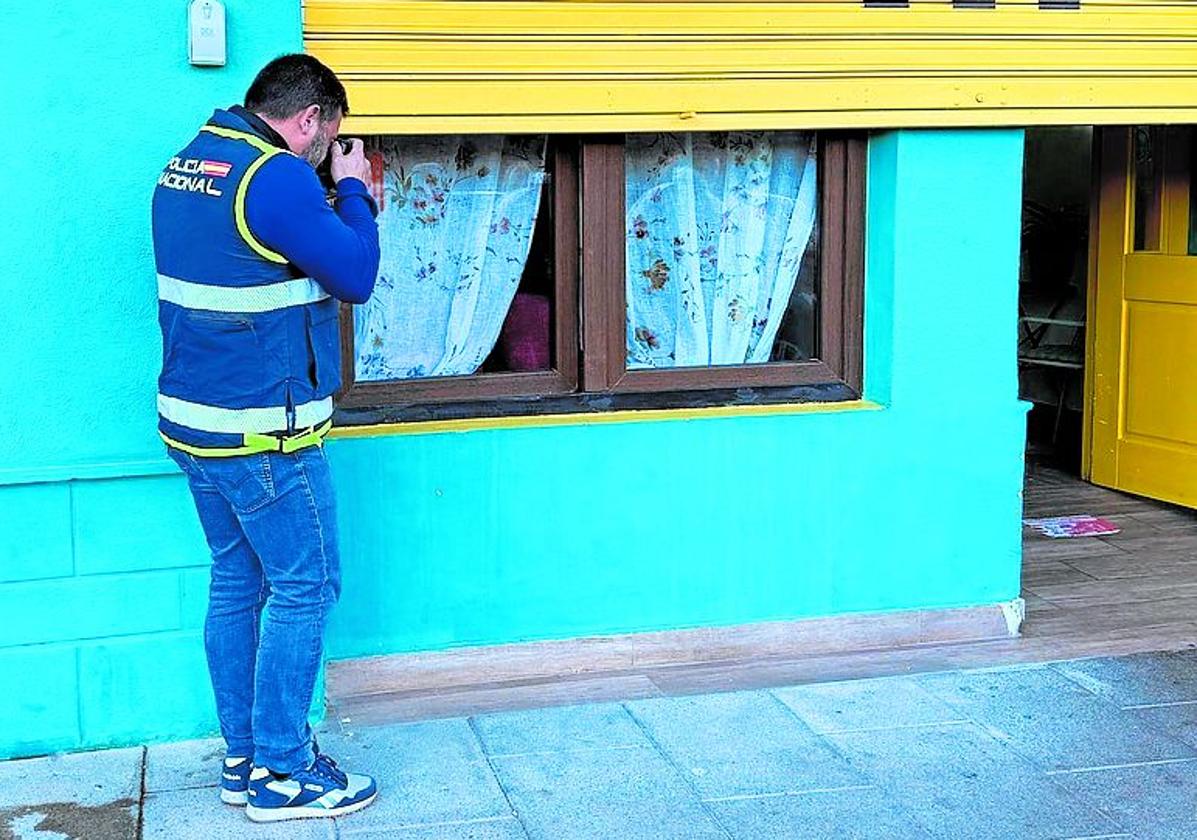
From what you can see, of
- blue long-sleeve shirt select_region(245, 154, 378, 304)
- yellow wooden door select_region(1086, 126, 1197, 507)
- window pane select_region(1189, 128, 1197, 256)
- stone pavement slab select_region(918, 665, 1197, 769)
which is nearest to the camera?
blue long-sleeve shirt select_region(245, 154, 378, 304)

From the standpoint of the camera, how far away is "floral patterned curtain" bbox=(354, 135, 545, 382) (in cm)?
488

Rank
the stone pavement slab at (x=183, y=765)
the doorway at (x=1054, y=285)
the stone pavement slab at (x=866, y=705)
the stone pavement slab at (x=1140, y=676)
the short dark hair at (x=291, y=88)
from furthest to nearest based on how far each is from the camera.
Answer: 1. the doorway at (x=1054, y=285)
2. the stone pavement slab at (x=1140, y=676)
3. the stone pavement slab at (x=866, y=705)
4. the stone pavement slab at (x=183, y=765)
5. the short dark hair at (x=291, y=88)

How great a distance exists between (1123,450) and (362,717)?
4747 millimetres

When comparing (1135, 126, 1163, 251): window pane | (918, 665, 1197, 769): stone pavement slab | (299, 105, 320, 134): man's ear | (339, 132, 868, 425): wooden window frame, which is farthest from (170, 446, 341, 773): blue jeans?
(1135, 126, 1163, 251): window pane

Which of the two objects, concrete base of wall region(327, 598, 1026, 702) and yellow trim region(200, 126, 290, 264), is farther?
concrete base of wall region(327, 598, 1026, 702)

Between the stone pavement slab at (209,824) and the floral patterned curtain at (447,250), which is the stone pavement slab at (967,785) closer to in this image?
the stone pavement slab at (209,824)

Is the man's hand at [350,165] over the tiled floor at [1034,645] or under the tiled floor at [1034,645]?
over

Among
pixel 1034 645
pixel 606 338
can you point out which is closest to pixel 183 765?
pixel 606 338

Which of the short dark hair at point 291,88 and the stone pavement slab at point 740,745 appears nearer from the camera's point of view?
the short dark hair at point 291,88

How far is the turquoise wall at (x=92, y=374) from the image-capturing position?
4105 millimetres

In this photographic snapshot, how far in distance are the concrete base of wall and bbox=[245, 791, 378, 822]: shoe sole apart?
902mm

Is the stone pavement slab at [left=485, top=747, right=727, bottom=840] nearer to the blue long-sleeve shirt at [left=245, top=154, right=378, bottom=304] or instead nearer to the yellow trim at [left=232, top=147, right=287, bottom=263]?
the blue long-sleeve shirt at [left=245, top=154, right=378, bottom=304]

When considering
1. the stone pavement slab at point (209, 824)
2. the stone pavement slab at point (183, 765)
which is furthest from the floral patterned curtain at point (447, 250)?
the stone pavement slab at point (209, 824)

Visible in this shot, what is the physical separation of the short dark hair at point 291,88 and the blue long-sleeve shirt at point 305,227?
16cm
